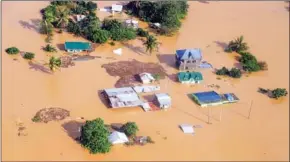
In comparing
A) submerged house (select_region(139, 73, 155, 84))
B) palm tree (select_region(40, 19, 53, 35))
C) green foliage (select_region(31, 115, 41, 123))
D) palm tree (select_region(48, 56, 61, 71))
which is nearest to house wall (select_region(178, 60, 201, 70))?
submerged house (select_region(139, 73, 155, 84))

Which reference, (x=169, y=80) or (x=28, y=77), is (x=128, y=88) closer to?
(x=169, y=80)

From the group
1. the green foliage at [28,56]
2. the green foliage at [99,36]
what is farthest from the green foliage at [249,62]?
the green foliage at [28,56]

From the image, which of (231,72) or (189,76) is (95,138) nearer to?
(189,76)

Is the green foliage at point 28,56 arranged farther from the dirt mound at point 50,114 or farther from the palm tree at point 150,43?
the palm tree at point 150,43

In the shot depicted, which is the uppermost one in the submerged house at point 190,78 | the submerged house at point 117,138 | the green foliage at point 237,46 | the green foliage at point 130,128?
the green foliage at point 237,46

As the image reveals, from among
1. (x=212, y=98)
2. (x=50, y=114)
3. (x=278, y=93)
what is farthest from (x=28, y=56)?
(x=278, y=93)

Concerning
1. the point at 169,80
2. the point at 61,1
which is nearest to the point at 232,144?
the point at 169,80
